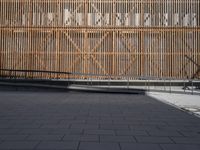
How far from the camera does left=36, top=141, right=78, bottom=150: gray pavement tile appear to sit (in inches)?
219

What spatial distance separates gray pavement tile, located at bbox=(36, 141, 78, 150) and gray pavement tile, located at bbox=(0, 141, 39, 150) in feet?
0.47

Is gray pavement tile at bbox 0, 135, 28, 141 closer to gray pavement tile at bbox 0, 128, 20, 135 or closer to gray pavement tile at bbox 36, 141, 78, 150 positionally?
gray pavement tile at bbox 0, 128, 20, 135

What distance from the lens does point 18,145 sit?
5688mm

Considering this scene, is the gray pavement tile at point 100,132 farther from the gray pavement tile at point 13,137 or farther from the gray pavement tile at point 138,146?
the gray pavement tile at point 13,137

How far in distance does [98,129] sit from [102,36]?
16559 millimetres

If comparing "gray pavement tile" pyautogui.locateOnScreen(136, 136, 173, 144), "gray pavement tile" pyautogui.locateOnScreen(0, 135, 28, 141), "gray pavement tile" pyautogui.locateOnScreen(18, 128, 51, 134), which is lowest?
"gray pavement tile" pyautogui.locateOnScreen(136, 136, 173, 144)

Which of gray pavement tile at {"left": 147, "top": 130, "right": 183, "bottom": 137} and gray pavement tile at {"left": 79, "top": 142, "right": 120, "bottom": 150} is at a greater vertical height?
gray pavement tile at {"left": 147, "top": 130, "right": 183, "bottom": 137}

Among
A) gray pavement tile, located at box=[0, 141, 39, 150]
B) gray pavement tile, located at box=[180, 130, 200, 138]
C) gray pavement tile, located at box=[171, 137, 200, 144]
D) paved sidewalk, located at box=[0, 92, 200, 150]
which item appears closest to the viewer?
gray pavement tile, located at box=[0, 141, 39, 150]

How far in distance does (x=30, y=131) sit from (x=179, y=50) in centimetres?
1795

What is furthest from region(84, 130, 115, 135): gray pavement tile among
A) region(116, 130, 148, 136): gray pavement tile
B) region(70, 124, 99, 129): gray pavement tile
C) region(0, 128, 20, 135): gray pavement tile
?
region(0, 128, 20, 135): gray pavement tile

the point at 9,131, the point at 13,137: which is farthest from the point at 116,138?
the point at 9,131

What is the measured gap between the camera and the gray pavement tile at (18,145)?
5547 millimetres

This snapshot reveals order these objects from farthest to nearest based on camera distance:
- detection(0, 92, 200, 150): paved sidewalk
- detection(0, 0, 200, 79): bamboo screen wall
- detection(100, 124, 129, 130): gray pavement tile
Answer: detection(0, 0, 200, 79): bamboo screen wall
detection(100, 124, 129, 130): gray pavement tile
detection(0, 92, 200, 150): paved sidewalk

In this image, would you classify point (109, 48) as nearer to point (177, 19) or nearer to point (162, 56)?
point (162, 56)
